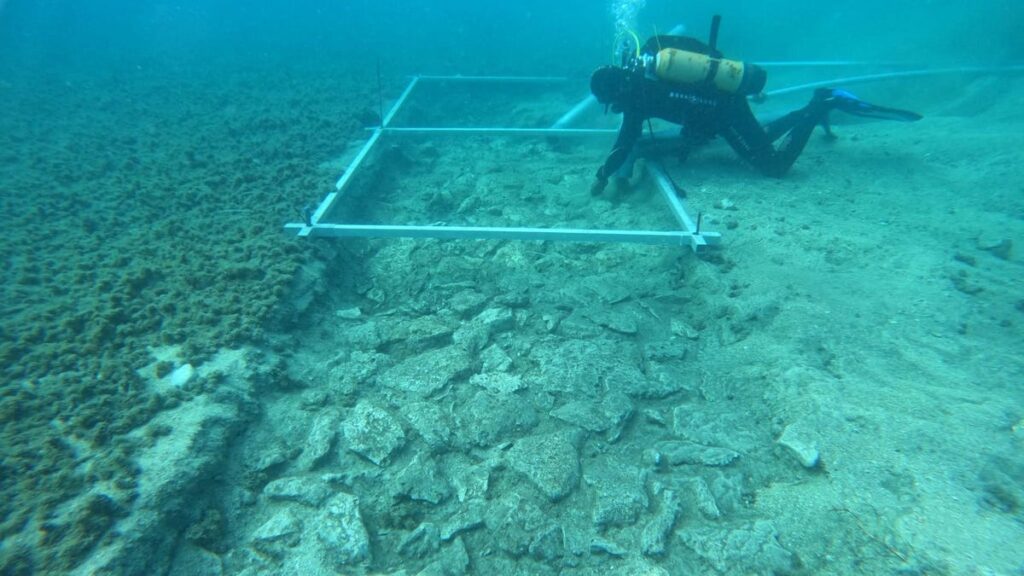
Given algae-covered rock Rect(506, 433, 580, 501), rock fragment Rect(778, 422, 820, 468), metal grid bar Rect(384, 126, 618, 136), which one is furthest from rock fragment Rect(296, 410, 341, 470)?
metal grid bar Rect(384, 126, 618, 136)

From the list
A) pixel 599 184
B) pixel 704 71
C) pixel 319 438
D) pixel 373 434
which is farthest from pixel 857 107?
pixel 319 438

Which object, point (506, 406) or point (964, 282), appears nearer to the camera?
point (506, 406)

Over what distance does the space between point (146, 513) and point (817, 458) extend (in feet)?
11.3

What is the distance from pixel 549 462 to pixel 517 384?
68 centimetres

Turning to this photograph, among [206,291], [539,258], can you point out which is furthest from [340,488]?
[539,258]

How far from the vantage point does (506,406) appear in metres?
3.22

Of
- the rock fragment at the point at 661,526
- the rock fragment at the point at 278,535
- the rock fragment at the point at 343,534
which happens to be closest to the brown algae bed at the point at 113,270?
the rock fragment at the point at 278,535

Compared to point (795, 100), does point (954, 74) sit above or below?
above

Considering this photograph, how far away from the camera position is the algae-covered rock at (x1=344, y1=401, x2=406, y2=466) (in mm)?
2887

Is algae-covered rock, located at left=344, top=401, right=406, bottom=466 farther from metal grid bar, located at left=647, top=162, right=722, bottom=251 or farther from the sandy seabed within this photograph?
metal grid bar, located at left=647, top=162, right=722, bottom=251

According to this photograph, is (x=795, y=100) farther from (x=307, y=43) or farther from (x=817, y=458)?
(x=307, y=43)

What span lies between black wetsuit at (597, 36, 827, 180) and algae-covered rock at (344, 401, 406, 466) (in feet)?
13.4

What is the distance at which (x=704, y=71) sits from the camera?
4953 mm

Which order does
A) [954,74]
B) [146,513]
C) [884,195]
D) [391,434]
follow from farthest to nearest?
[954,74]
[884,195]
[391,434]
[146,513]
